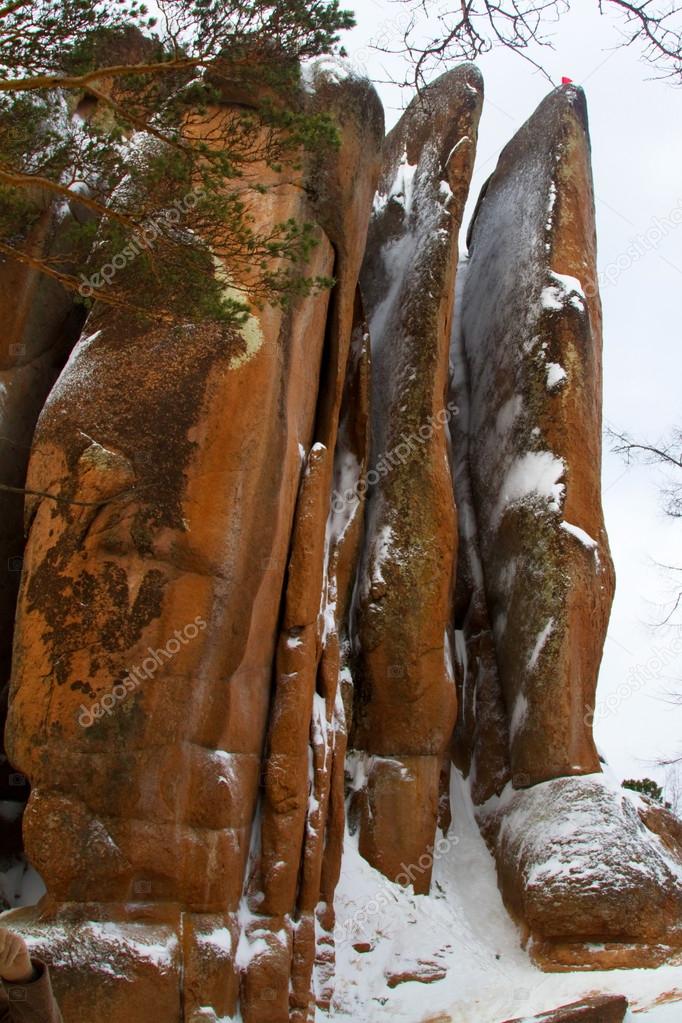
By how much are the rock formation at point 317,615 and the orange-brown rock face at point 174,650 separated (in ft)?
0.07

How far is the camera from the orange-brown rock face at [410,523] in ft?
32.1

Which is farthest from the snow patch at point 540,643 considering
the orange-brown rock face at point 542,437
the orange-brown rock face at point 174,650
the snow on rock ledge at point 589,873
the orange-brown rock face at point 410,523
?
the orange-brown rock face at point 174,650

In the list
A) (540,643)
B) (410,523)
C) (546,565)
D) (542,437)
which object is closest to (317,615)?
(410,523)

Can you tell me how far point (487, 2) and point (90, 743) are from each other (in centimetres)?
550

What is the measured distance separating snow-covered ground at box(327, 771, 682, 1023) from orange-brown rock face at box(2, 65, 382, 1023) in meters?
0.81

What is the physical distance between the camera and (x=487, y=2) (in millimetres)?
6816

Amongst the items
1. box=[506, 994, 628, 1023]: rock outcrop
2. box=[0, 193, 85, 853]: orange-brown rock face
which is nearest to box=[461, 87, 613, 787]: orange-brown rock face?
box=[506, 994, 628, 1023]: rock outcrop

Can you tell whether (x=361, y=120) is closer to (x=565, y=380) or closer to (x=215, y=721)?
(x=565, y=380)

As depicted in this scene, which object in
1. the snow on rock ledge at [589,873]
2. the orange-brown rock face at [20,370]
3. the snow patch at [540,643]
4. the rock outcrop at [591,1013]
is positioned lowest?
the rock outcrop at [591,1013]

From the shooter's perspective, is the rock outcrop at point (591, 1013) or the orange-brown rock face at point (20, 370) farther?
the orange-brown rock face at point (20, 370)

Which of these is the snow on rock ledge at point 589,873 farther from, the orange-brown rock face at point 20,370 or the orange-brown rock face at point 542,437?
the orange-brown rock face at point 20,370

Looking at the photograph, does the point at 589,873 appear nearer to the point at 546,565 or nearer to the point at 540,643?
the point at 540,643

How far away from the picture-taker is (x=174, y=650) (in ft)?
24.0

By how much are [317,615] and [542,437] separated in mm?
3906
